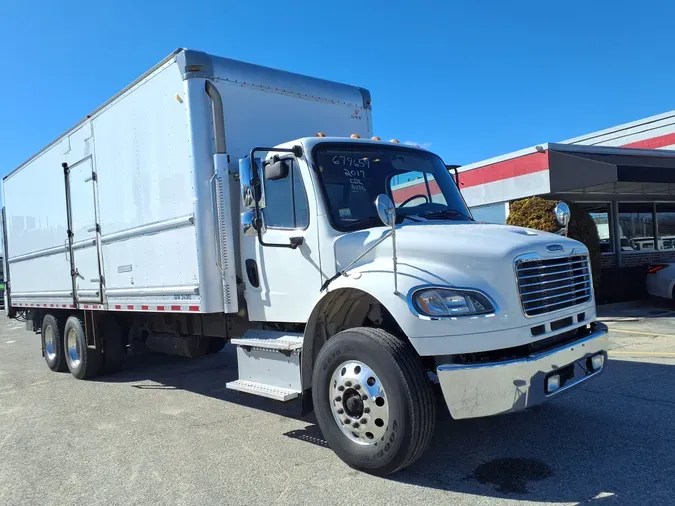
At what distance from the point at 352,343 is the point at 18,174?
8.52 m

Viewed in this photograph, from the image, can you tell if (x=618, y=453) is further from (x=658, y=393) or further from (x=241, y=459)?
(x=241, y=459)

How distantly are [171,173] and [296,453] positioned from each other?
10.0ft

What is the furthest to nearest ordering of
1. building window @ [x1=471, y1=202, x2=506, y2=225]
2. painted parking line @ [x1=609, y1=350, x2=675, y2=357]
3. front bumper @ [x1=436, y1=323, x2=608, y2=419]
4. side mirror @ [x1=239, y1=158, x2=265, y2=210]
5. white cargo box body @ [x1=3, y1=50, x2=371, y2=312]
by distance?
building window @ [x1=471, y1=202, x2=506, y2=225] < painted parking line @ [x1=609, y1=350, x2=675, y2=357] < white cargo box body @ [x1=3, y1=50, x2=371, y2=312] < side mirror @ [x1=239, y1=158, x2=265, y2=210] < front bumper @ [x1=436, y1=323, x2=608, y2=419]

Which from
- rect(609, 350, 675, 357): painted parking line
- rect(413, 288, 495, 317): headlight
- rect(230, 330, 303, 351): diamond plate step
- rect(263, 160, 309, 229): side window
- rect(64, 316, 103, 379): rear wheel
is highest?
rect(263, 160, 309, 229): side window

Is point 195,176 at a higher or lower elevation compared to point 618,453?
higher

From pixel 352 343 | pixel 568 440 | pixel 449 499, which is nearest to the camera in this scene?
pixel 449 499

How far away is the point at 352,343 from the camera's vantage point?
13.0ft

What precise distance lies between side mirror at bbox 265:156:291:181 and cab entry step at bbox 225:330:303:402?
1409 millimetres

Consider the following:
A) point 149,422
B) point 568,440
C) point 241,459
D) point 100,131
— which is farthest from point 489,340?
point 100,131

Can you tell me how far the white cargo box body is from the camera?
17.4 ft

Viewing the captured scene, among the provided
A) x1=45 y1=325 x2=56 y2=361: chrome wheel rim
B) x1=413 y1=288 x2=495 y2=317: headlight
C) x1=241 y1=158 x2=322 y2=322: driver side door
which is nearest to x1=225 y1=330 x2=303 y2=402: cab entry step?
x1=241 y1=158 x2=322 y2=322: driver side door

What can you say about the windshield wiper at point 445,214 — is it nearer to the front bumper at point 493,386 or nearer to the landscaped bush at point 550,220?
the front bumper at point 493,386

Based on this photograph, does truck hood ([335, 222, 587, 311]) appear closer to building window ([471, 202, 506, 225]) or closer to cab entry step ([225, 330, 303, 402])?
cab entry step ([225, 330, 303, 402])

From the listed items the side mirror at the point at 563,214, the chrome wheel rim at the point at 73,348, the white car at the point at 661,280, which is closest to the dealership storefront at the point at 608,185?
the white car at the point at 661,280
